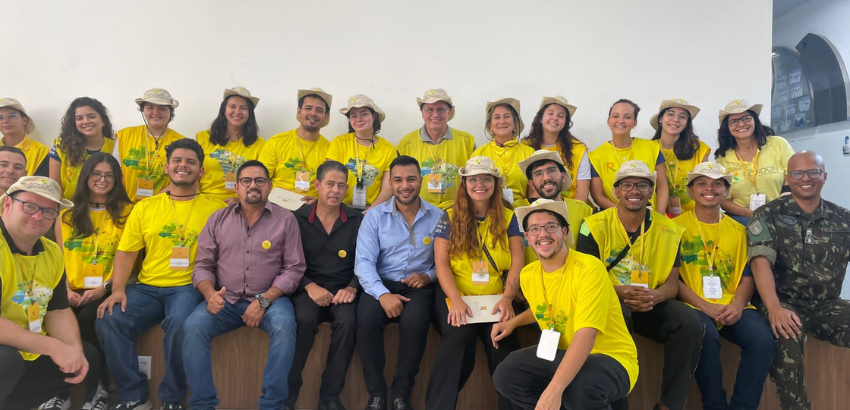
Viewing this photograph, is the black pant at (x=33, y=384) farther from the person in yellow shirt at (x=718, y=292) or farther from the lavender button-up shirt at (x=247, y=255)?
the person in yellow shirt at (x=718, y=292)

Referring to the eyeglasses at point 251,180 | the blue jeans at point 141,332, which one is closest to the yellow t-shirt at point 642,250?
the eyeglasses at point 251,180

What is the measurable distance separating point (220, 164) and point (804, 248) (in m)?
4.03

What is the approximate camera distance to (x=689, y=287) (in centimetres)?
291

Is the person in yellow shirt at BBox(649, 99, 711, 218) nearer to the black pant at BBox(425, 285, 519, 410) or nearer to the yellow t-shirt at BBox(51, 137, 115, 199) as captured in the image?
the black pant at BBox(425, 285, 519, 410)

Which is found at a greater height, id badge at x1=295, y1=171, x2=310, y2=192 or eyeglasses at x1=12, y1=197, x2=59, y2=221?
id badge at x1=295, y1=171, x2=310, y2=192

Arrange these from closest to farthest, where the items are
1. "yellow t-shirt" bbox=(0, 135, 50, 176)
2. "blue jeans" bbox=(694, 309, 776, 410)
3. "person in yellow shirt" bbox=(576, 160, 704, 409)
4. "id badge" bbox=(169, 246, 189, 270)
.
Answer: "blue jeans" bbox=(694, 309, 776, 410), "person in yellow shirt" bbox=(576, 160, 704, 409), "id badge" bbox=(169, 246, 189, 270), "yellow t-shirt" bbox=(0, 135, 50, 176)

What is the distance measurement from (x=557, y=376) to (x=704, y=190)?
1.66 m

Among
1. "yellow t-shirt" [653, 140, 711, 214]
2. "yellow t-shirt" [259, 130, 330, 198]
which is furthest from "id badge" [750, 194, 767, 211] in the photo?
"yellow t-shirt" [259, 130, 330, 198]

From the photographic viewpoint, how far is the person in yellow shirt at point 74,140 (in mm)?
3676

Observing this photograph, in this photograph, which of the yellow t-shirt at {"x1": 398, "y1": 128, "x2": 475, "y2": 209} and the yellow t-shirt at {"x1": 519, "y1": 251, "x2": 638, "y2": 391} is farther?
the yellow t-shirt at {"x1": 398, "y1": 128, "x2": 475, "y2": 209}

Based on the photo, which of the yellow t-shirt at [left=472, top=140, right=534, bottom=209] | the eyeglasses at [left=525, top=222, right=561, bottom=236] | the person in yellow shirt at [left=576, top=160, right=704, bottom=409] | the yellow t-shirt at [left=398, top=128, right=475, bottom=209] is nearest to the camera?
the eyeglasses at [left=525, top=222, right=561, bottom=236]

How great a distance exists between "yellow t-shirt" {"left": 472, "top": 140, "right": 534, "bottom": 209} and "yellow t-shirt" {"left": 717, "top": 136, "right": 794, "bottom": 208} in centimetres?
163

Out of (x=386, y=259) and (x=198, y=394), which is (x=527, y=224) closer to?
(x=386, y=259)

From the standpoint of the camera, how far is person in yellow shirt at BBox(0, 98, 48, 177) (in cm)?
401
